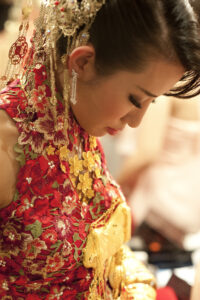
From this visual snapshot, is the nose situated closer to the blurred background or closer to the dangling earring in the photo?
the dangling earring

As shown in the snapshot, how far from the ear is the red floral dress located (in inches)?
2.7

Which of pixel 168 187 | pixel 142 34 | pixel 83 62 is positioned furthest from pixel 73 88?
pixel 168 187

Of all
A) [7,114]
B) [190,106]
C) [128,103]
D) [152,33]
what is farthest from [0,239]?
[190,106]

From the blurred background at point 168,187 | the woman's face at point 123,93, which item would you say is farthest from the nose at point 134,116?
the blurred background at point 168,187

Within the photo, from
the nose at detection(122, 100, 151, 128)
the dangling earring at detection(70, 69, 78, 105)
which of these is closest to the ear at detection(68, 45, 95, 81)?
the dangling earring at detection(70, 69, 78, 105)

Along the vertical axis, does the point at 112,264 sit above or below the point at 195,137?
below

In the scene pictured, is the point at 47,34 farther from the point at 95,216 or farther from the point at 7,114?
the point at 95,216

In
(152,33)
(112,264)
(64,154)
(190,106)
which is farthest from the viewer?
(190,106)

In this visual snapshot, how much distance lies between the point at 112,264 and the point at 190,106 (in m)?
1.01

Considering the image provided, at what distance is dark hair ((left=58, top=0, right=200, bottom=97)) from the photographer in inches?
27.6

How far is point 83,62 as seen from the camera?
2.44 ft

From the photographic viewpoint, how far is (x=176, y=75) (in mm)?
764

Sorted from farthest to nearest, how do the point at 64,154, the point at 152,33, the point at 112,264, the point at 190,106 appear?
the point at 190,106
the point at 112,264
the point at 64,154
the point at 152,33

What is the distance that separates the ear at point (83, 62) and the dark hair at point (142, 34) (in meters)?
0.01
